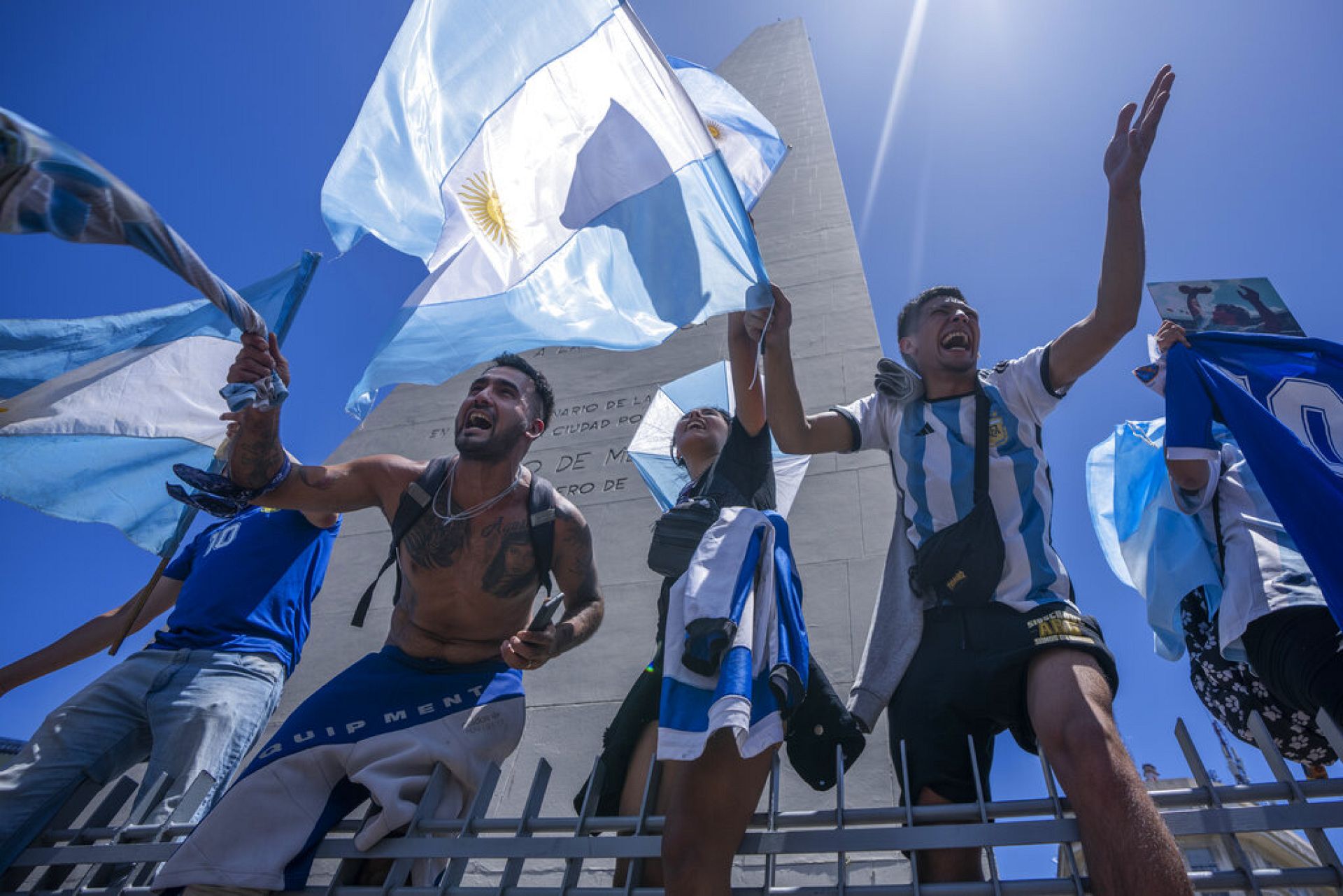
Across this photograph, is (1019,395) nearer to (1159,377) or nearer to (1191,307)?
(1159,377)

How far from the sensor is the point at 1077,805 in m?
1.49

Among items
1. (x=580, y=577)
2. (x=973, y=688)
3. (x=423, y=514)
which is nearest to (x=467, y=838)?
(x=580, y=577)

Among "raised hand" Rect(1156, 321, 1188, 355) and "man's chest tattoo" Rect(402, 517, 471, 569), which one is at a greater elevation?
"raised hand" Rect(1156, 321, 1188, 355)

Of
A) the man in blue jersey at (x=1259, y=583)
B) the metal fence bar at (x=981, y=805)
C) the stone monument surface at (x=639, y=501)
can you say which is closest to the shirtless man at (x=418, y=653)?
the metal fence bar at (x=981, y=805)

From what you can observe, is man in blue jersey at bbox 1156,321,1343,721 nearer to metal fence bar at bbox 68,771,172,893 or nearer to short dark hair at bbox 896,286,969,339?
short dark hair at bbox 896,286,969,339

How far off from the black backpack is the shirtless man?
0.08 ft

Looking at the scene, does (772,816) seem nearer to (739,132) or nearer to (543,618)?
(543,618)

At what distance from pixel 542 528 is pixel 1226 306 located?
208cm

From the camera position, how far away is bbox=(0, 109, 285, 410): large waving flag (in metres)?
1.41

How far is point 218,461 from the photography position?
266 cm

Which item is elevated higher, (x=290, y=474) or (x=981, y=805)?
(x=290, y=474)

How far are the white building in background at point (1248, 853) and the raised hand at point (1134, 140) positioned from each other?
1364 millimetres

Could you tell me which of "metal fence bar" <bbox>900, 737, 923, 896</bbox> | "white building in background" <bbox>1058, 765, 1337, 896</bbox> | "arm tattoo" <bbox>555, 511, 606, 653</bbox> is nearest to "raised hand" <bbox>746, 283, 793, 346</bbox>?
"arm tattoo" <bbox>555, 511, 606, 653</bbox>

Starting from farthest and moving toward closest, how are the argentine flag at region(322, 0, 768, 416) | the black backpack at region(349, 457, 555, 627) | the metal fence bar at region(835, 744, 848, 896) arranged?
the black backpack at region(349, 457, 555, 627) < the argentine flag at region(322, 0, 768, 416) < the metal fence bar at region(835, 744, 848, 896)
